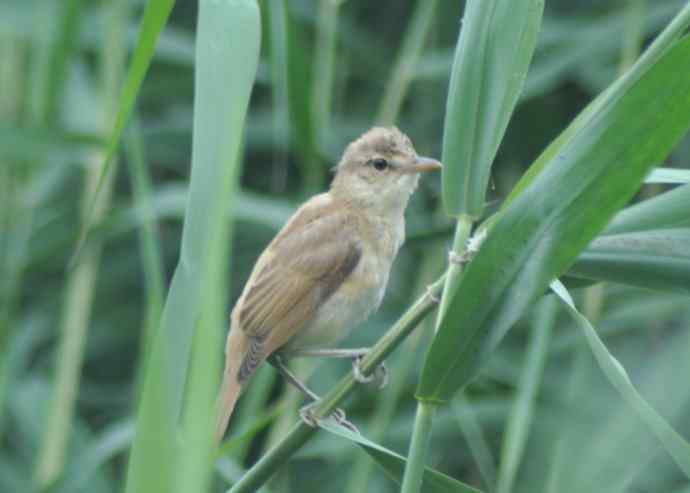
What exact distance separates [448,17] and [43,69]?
5.46 ft

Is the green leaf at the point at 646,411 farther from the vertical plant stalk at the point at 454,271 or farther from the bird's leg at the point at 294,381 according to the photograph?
the bird's leg at the point at 294,381

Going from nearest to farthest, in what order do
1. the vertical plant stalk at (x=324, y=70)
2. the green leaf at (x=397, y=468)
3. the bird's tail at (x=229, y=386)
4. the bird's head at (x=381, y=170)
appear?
the green leaf at (x=397, y=468) → the bird's tail at (x=229, y=386) → the bird's head at (x=381, y=170) → the vertical plant stalk at (x=324, y=70)

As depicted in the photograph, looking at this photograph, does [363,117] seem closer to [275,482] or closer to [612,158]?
[275,482]

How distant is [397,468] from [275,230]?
2.59m

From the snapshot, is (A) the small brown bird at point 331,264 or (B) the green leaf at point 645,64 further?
(A) the small brown bird at point 331,264

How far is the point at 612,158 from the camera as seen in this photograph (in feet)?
5.30

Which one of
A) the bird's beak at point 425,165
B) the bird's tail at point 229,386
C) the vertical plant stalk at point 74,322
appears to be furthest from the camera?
the vertical plant stalk at point 74,322

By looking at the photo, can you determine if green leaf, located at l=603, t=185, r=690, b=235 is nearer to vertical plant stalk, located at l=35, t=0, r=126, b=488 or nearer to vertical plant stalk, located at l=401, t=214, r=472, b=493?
vertical plant stalk, located at l=401, t=214, r=472, b=493

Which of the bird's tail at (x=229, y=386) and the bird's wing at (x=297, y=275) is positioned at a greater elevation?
the bird's wing at (x=297, y=275)

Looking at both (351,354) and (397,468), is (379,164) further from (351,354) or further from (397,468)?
(397,468)

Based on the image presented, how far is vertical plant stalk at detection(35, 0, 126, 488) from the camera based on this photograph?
3760 mm

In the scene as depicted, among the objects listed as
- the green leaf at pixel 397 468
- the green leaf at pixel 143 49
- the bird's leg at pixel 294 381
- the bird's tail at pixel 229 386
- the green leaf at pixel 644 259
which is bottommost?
the bird's leg at pixel 294 381

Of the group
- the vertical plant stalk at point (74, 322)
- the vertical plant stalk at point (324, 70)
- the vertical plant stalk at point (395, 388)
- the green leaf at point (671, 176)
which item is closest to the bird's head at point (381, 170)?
the vertical plant stalk at point (324, 70)

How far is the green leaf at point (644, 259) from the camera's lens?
68.3 inches
